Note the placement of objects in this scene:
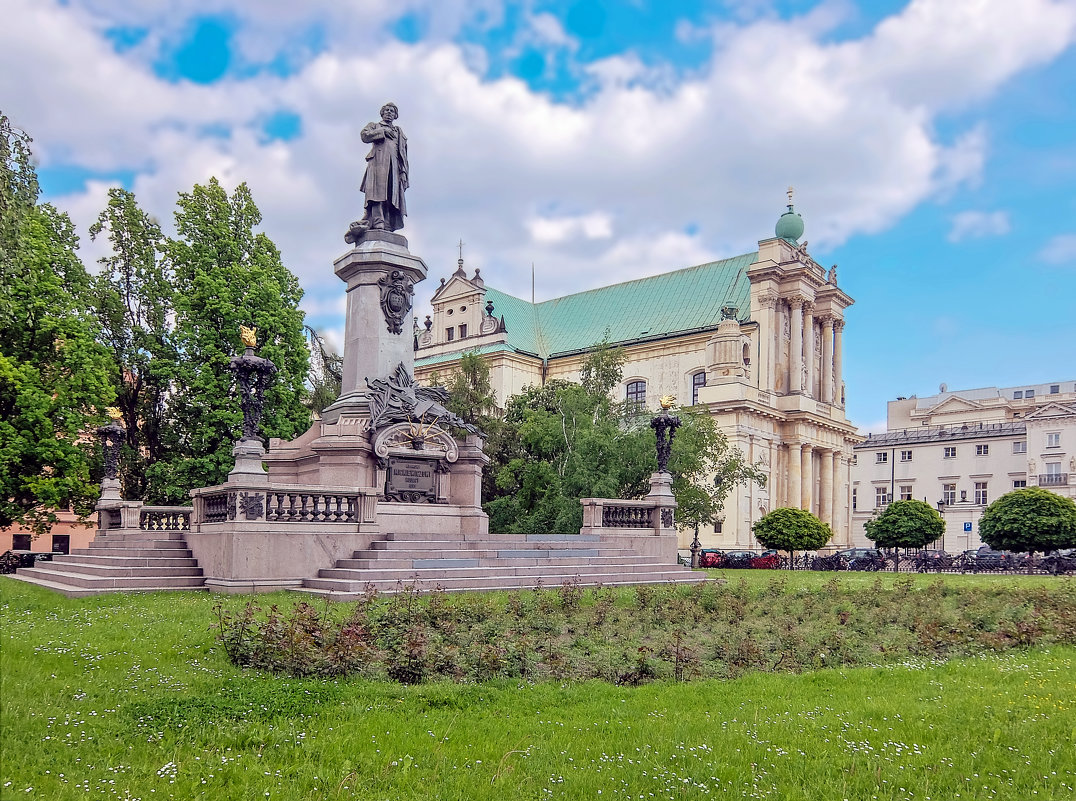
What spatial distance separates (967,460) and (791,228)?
2863 cm

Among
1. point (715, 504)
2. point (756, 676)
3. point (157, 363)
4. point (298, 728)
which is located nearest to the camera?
point (298, 728)

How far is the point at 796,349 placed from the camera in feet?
234

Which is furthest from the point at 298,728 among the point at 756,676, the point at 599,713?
the point at 756,676

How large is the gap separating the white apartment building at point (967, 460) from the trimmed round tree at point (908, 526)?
2836cm

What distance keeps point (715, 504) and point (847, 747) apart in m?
36.2

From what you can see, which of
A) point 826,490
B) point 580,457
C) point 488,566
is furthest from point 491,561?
point 826,490

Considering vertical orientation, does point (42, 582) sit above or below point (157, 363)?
below

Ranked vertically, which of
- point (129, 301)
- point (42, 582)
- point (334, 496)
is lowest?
point (42, 582)

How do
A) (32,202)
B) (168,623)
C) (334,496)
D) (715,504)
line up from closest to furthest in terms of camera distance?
(168,623) → (32,202) → (334,496) → (715,504)

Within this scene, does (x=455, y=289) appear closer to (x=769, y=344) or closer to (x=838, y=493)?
(x=769, y=344)

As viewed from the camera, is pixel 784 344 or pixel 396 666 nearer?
pixel 396 666

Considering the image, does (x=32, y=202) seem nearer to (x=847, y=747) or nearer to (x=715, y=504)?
(x=847, y=747)

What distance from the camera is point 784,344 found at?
7138 cm

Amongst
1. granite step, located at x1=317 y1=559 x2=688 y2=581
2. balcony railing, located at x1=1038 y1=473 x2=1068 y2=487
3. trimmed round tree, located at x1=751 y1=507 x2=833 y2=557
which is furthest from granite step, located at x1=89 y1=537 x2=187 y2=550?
A: balcony railing, located at x1=1038 y1=473 x2=1068 y2=487
